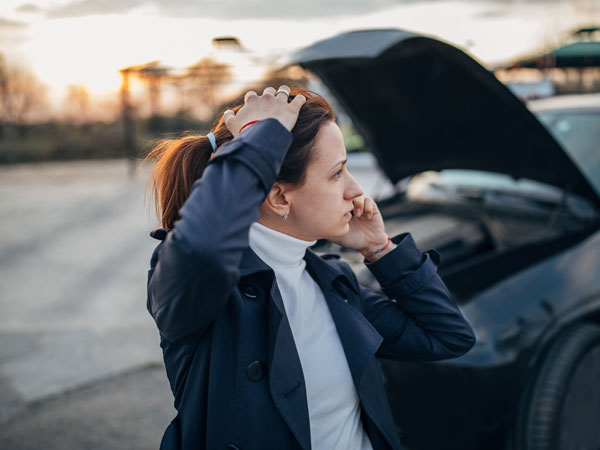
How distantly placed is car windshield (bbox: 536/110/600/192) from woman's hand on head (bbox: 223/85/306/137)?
2241mm

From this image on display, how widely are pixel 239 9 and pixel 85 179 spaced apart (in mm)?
13564

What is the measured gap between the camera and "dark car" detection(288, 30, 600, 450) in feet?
6.79

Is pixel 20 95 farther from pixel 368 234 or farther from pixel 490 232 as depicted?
pixel 368 234

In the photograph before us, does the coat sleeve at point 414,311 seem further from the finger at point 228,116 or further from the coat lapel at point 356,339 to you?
the finger at point 228,116

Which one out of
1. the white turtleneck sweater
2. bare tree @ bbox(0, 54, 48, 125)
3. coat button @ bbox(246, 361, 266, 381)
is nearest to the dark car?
the white turtleneck sweater

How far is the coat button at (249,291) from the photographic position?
1.24 m

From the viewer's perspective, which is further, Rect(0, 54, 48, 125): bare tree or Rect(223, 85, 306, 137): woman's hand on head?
Rect(0, 54, 48, 125): bare tree

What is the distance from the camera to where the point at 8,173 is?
54.0 feet

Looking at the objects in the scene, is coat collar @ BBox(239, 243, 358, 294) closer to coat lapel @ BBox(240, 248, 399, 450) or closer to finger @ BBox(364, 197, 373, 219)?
coat lapel @ BBox(240, 248, 399, 450)

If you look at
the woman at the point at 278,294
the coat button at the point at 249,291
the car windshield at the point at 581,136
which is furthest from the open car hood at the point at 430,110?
the coat button at the point at 249,291

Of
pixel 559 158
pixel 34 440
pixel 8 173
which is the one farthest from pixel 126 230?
pixel 8 173

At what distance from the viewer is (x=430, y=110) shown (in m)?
2.90

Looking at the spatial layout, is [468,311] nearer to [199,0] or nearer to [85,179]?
[199,0]

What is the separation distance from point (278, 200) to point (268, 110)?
0.73 feet
